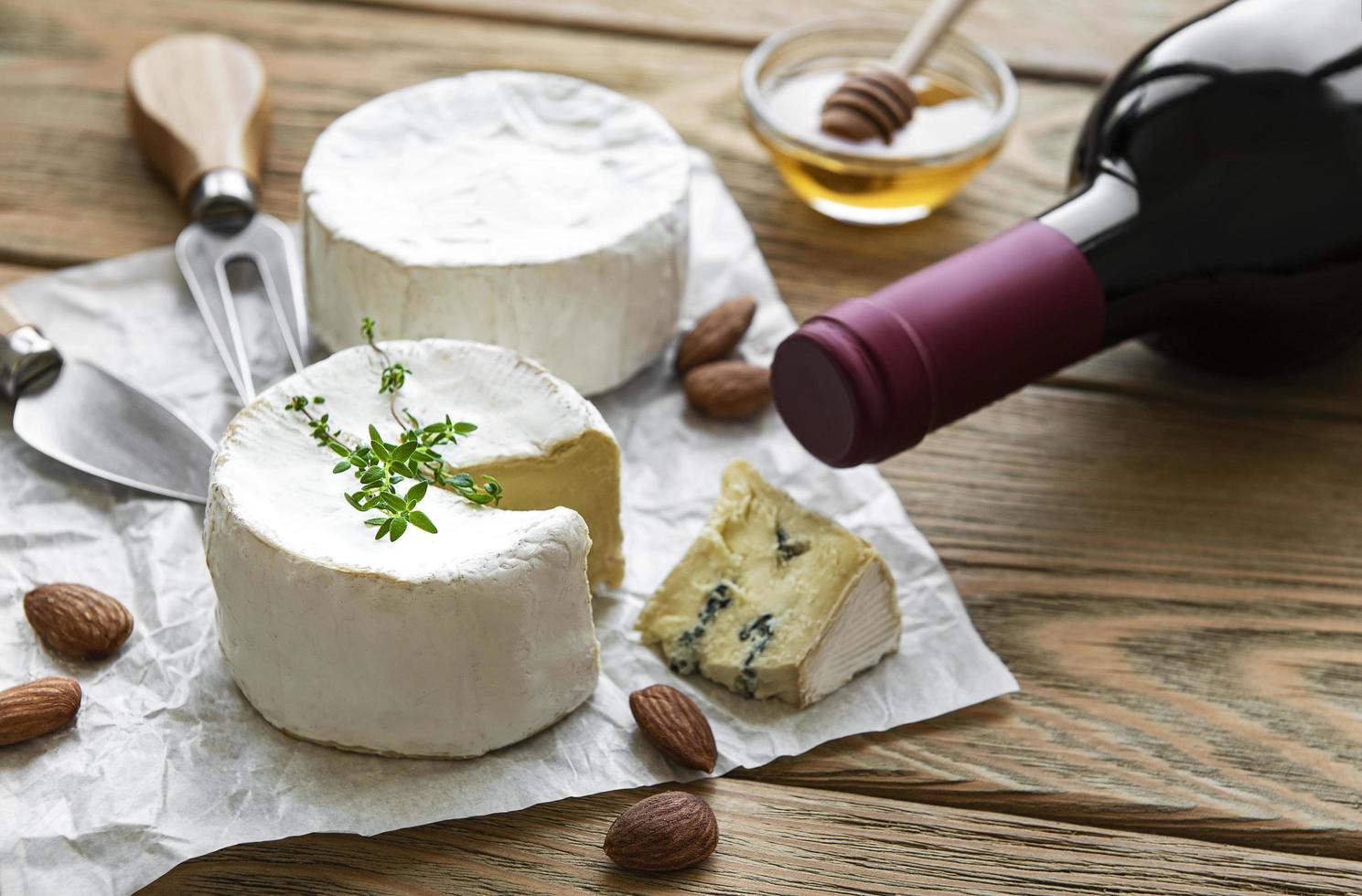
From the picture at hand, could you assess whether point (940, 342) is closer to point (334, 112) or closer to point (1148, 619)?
point (1148, 619)

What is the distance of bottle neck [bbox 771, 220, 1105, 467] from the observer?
1.05 metres

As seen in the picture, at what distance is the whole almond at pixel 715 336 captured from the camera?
4.48 ft

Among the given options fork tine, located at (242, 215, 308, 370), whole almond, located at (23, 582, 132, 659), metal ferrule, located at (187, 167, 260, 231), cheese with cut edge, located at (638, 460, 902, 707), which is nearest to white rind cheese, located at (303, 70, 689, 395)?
fork tine, located at (242, 215, 308, 370)

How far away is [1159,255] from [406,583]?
682 millimetres

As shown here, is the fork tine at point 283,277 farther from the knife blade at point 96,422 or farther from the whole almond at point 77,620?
the whole almond at point 77,620

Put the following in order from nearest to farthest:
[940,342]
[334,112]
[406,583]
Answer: [406,583] → [940,342] → [334,112]

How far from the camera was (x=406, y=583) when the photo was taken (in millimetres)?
920

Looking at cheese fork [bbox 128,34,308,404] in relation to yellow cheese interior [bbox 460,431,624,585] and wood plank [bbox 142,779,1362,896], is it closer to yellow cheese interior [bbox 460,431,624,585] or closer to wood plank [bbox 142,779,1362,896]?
yellow cheese interior [bbox 460,431,624,585]

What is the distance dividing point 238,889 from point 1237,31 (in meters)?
1.03

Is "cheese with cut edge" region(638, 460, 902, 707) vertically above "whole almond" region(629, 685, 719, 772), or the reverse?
"cheese with cut edge" region(638, 460, 902, 707)

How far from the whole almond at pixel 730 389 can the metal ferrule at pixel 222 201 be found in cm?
50

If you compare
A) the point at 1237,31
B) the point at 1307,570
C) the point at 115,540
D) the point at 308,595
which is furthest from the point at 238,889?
the point at 1237,31

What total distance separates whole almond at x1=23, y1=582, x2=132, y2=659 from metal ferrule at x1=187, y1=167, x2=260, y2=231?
50cm

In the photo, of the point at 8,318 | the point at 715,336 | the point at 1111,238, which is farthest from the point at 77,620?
the point at 1111,238
